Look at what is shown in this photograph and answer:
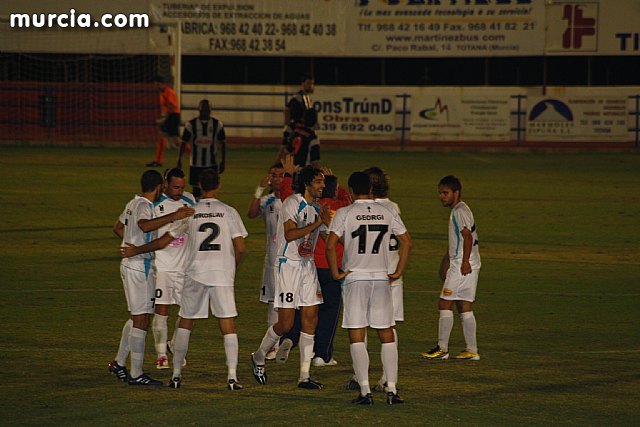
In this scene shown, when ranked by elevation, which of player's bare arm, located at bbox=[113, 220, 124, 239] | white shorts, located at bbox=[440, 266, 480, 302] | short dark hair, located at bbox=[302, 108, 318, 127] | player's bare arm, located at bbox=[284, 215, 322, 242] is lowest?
white shorts, located at bbox=[440, 266, 480, 302]

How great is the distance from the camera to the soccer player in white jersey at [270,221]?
10.8 m

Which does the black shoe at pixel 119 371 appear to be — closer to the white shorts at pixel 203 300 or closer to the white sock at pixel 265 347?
the white shorts at pixel 203 300

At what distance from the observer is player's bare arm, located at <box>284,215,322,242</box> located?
30.7ft

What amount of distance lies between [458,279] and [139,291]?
3047 mm

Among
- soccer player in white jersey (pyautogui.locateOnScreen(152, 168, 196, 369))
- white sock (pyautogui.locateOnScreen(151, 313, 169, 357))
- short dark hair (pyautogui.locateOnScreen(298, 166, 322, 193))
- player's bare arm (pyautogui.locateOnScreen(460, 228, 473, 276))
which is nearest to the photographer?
short dark hair (pyautogui.locateOnScreen(298, 166, 322, 193))

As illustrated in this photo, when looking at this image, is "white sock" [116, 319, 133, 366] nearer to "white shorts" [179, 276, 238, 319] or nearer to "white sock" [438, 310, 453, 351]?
Answer: "white shorts" [179, 276, 238, 319]

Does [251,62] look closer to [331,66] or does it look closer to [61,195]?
[331,66]

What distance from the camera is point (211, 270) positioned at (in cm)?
930

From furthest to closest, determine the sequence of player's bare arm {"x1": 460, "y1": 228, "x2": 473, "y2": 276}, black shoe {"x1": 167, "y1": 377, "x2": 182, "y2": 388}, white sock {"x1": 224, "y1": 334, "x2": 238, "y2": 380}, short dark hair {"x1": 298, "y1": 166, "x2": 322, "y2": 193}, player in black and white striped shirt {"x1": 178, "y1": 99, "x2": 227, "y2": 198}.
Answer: player in black and white striped shirt {"x1": 178, "y1": 99, "x2": 227, "y2": 198} < player's bare arm {"x1": 460, "y1": 228, "x2": 473, "y2": 276} < short dark hair {"x1": 298, "y1": 166, "x2": 322, "y2": 193} < black shoe {"x1": 167, "y1": 377, "x2": 182, "y2": 388} < white sock {"x1": 224, "y1": 334, "x2": 238, "y2": 380}

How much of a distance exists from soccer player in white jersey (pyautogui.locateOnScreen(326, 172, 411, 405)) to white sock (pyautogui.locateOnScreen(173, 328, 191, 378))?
1.31 m

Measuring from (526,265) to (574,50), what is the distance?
2422 centimetres

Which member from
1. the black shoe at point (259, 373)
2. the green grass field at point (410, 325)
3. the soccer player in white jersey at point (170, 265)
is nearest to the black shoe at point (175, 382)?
the green grass field at point (410, 325)

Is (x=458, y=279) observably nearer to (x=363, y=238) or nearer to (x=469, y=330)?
(x=469, y=330)

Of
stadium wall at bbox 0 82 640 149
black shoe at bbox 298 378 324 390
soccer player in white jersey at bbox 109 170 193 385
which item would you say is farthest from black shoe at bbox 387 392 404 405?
stadium wall at bbox 0 82 640 149
